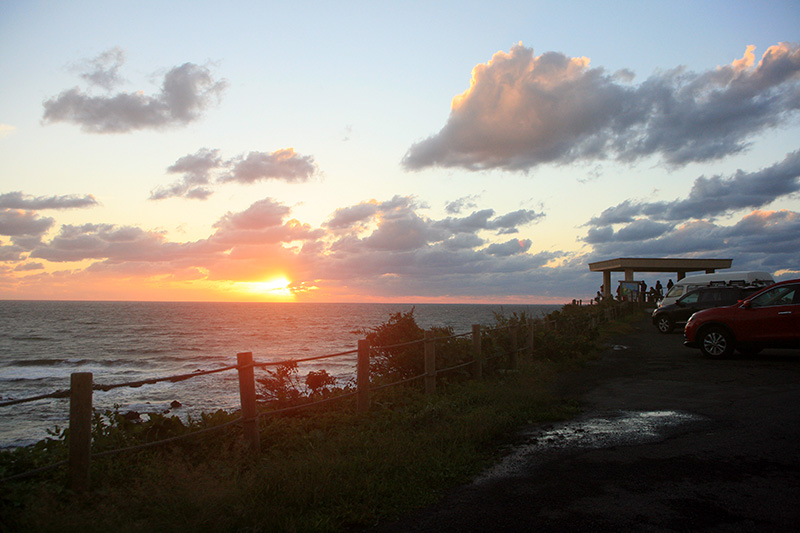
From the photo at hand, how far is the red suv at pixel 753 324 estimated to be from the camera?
12.4 metres

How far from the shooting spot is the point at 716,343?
13859 mm

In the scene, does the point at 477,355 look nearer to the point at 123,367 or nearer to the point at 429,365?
the point at 429,365

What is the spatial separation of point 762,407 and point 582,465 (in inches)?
156

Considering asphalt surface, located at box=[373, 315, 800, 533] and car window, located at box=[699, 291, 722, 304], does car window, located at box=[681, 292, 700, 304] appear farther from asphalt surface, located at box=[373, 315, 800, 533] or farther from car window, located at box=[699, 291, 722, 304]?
asphalt surface, located at box=[373, 315, 800, 533]

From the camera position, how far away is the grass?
14.3ft

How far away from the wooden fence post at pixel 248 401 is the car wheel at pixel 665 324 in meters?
21.4

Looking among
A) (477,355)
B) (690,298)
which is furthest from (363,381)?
(690,298)

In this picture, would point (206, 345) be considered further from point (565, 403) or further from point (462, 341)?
point (565, 403)

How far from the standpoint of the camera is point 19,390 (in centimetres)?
2370

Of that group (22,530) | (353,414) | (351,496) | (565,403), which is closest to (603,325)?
(565,403)

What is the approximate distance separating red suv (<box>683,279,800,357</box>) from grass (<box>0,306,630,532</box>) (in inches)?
282

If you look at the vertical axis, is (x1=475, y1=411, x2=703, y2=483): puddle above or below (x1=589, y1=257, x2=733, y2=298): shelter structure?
below

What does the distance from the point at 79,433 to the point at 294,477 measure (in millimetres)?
2035

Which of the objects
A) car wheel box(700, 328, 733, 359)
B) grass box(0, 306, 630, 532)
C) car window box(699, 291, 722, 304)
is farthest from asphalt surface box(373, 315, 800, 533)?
car window box(699, 291, 722, 304)
